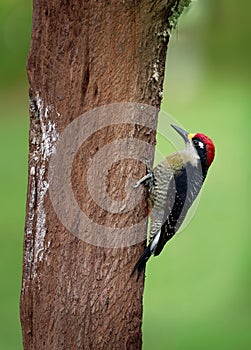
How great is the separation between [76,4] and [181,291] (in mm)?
3781

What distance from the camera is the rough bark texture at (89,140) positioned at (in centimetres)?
237

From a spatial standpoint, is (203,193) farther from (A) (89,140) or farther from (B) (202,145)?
(A) (89,140)

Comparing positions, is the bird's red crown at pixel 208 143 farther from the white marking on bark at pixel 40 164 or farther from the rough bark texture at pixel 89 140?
the white marking on bark at pixel 40 164

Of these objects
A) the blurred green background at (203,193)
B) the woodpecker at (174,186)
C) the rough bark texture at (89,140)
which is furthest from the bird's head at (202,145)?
the blurred green background at (203,193)

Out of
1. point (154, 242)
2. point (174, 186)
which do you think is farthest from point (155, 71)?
point (154, 242)

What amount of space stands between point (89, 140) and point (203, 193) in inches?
197

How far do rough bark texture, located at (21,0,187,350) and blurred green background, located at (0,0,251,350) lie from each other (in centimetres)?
108

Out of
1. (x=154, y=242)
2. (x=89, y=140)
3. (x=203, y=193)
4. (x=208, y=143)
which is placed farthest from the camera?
(x=203, y=193)

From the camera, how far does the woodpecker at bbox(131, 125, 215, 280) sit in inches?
99.6

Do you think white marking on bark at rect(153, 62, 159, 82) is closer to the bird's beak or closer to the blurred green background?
the bird's beak

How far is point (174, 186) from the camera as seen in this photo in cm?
265

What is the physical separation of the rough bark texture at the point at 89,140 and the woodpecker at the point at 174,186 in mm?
68

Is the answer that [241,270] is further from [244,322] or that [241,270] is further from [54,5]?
[54,5]

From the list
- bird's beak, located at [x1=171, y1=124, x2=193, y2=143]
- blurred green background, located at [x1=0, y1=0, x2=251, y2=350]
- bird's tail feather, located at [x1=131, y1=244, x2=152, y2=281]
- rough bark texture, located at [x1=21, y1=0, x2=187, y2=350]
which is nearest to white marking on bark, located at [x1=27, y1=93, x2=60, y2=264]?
rough bark texture, located at [x1=21, y1=0, x2=187, y2=350]
